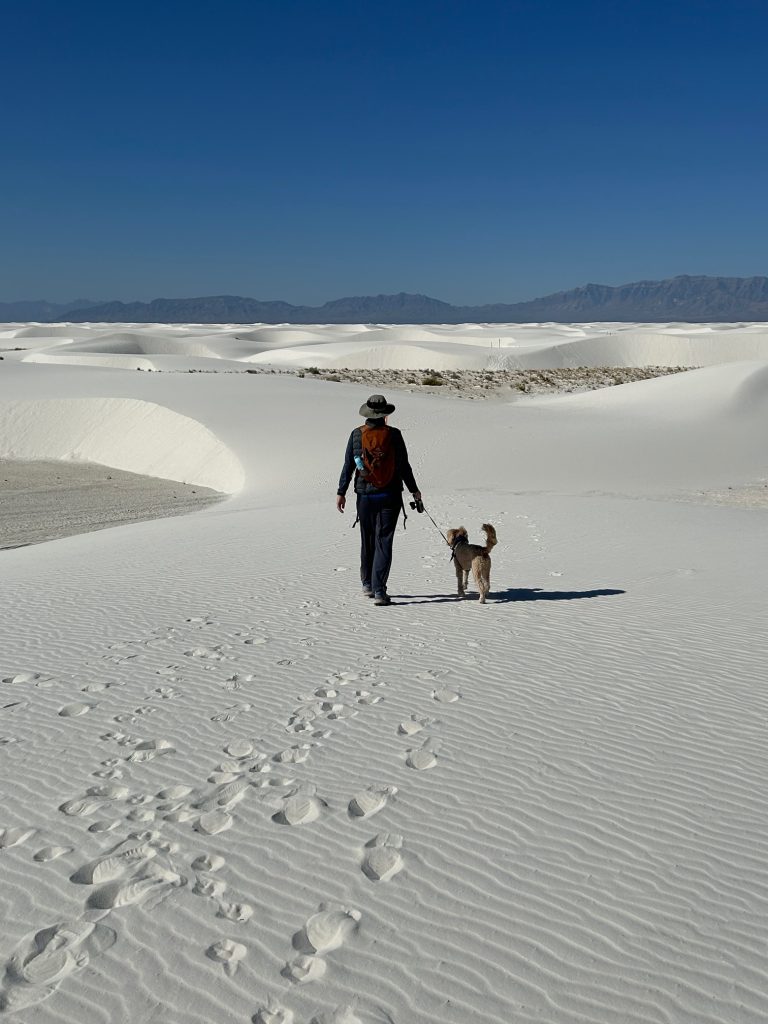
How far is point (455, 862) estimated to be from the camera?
3184mm

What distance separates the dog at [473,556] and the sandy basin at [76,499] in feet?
29.6

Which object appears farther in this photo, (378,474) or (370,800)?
(378,474)

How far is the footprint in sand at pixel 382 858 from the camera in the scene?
3.10 m

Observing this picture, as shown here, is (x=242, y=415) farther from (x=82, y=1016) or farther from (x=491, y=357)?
(x=491, y=357)

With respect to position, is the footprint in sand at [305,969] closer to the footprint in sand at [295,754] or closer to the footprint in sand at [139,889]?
the footprint in sand at [139,889]

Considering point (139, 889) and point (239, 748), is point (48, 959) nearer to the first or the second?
point (139, 889)

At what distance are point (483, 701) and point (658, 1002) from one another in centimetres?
246

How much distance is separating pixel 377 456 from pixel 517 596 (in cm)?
202

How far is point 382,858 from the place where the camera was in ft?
10.5

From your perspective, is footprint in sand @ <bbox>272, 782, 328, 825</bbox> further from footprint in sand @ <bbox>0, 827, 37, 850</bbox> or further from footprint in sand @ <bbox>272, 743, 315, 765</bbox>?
footprint in sand @ <bbox>0, 827, 37, 850</bbox>

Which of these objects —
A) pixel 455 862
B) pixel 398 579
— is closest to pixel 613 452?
pixel 398 579

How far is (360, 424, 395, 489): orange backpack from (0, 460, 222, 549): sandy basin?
8984mm

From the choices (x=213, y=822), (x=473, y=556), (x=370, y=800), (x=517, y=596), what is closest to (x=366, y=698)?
(x=370, y=800)

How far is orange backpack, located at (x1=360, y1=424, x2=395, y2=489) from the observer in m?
6.76
